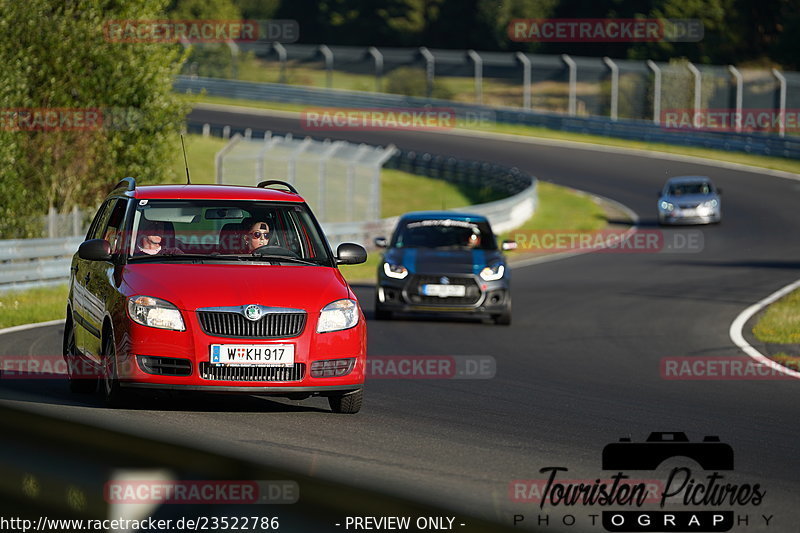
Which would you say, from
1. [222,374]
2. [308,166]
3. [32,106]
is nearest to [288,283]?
[222,374]

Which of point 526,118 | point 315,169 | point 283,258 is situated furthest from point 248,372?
point 526,118

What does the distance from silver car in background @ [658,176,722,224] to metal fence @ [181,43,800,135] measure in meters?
14.9

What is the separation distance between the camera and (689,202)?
1464 inches

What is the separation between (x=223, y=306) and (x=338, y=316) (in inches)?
33.3

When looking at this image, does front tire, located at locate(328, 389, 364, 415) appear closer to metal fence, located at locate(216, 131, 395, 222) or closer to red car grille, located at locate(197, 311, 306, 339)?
red car grille, located at locate(197, 311, 306, 339)

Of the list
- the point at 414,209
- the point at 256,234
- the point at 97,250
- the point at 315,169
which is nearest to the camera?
the point at 97,250

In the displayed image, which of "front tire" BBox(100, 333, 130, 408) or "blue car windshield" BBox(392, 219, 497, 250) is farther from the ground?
"front tire" BBox(100, 333, 130, 408)

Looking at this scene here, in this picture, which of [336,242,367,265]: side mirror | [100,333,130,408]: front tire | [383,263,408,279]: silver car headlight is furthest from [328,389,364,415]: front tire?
[383,263,408,279]: silver car headlight

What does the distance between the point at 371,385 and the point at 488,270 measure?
21.4 feet

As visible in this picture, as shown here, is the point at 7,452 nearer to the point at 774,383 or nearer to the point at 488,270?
the point at 774,383

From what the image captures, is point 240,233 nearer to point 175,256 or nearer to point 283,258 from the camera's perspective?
point 283,258

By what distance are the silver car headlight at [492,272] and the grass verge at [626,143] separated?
3058 centimetres

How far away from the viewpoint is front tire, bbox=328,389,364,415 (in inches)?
378

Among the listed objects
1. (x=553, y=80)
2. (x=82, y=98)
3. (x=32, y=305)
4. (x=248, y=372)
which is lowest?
(x=553, y=80)
